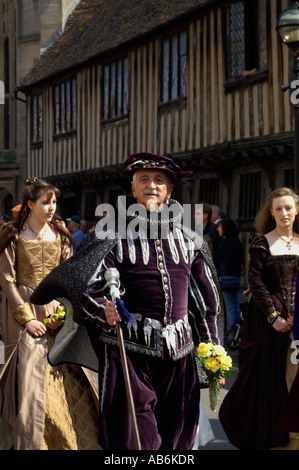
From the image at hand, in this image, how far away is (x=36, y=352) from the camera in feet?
16.8

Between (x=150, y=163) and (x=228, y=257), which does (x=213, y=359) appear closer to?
(x=150, y=163)

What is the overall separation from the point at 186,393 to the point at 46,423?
121 cm

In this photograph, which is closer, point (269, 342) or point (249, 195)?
point (269, 342)

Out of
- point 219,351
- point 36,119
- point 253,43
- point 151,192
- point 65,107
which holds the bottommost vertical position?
point 219,351

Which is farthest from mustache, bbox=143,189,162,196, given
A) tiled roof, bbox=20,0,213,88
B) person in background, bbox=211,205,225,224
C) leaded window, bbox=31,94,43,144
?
leaded window, bbox=31,94,43,144

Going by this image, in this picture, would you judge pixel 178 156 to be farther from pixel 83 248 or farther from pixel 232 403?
pixel 83 248

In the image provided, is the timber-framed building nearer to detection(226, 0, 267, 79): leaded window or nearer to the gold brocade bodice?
detection(226, 0, 267, 79): leaded window

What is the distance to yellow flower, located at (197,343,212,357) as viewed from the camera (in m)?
4.09

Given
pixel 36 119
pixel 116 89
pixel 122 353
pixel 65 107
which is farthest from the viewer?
pixel 36 119

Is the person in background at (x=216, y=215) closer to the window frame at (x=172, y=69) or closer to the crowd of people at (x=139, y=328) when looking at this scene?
the window frame at (x=172, y=69)

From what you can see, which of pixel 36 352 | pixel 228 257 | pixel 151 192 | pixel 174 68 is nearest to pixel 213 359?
pixel 151 192

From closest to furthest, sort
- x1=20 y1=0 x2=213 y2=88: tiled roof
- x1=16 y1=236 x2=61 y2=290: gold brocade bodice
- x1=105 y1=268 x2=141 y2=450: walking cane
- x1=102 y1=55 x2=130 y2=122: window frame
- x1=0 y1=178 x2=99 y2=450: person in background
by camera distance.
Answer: x1=105 y1=268 x2=141 y2=450: walking cane < x1=0 y1=178 x2=99 y2=450: person in background < x1=16 y1=236 x2=61 y2=290: gold brocade bodice < x1=20 y1=0 x2=213 y2=88: tiled roof < x1=102 y1=55 x2=130 y2=122: window frame

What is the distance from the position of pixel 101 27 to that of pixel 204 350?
18.0 metres

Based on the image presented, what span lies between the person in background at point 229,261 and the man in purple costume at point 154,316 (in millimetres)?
5754
